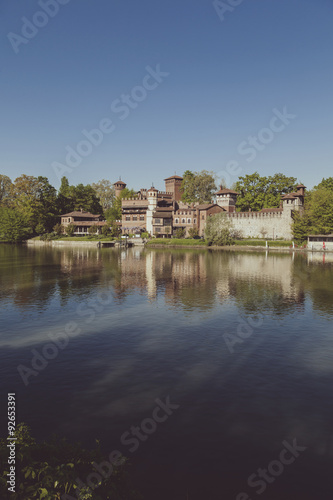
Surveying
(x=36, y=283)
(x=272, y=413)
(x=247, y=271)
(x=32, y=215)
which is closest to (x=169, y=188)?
(x=32, y=215)

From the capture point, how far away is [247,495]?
8.34 meters

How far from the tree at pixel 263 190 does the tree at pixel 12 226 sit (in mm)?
72908

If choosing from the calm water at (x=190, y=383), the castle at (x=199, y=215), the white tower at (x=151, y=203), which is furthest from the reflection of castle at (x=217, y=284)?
the white tower at (x=151, y=203)

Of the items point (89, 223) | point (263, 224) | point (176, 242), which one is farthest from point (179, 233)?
point (89, 223)

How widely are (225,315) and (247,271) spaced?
24.0m

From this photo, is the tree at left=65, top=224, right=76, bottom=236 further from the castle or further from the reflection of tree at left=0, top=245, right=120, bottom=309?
the reflection of tree at left=0, top=245, right=120, bottom=309

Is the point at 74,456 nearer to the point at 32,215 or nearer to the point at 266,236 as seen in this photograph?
the point at 266,236

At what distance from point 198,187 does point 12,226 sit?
6672 centimetres

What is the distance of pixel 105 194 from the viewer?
173125 mm

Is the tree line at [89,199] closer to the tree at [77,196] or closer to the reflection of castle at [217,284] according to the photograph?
the tree at [77,196]

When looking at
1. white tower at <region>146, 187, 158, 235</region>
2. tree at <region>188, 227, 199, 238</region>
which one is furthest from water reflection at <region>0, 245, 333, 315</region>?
white tower at <region>146, 187, 158, 235</region>

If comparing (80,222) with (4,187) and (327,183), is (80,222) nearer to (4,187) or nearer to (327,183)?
(4,187)

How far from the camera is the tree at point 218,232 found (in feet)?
305

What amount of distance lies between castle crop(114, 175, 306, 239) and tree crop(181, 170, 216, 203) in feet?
23.3
